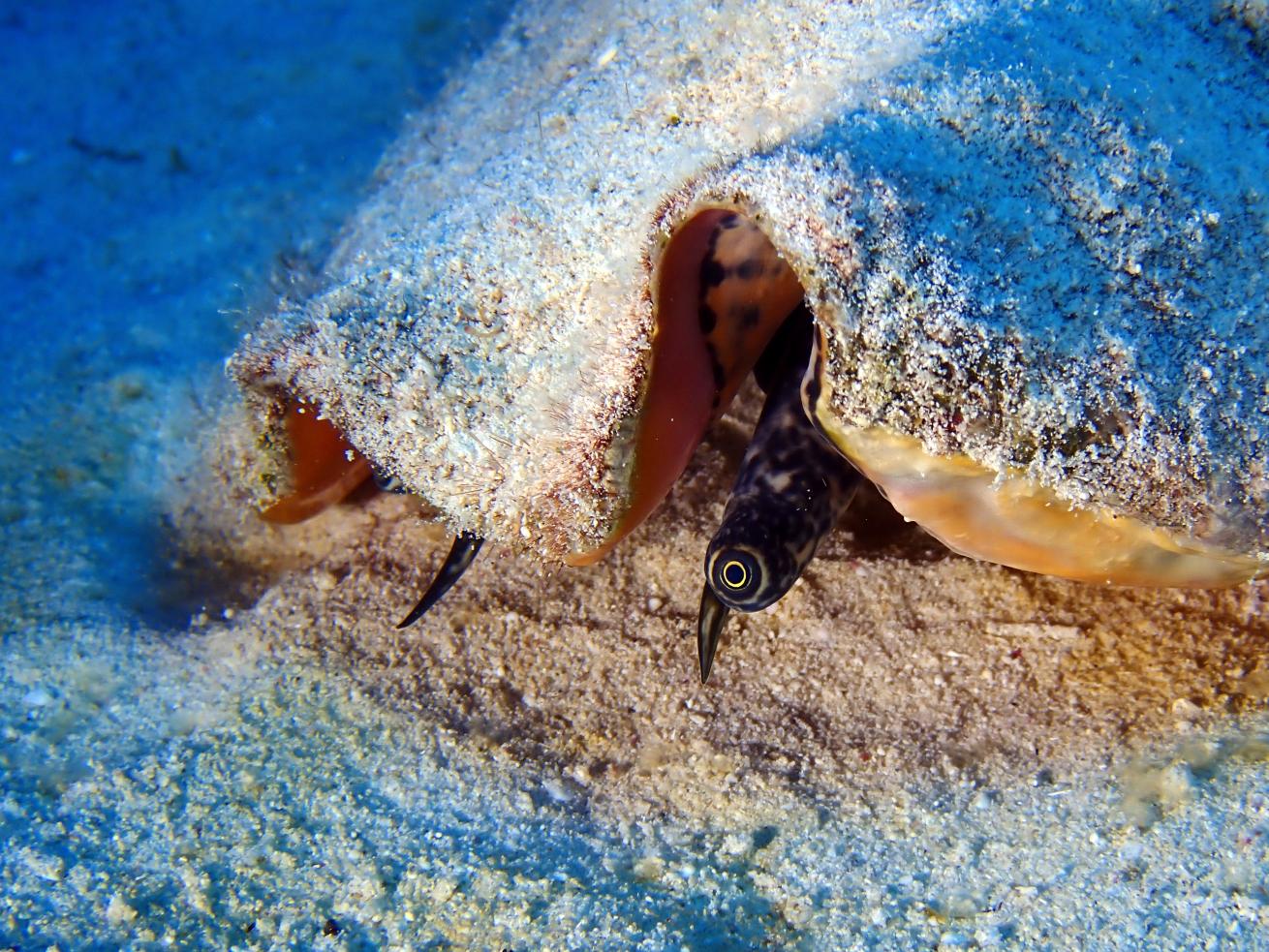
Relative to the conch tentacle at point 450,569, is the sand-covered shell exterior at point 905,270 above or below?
above

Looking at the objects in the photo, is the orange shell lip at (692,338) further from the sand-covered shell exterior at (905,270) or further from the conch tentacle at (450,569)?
the conch tentacle at (450,569)

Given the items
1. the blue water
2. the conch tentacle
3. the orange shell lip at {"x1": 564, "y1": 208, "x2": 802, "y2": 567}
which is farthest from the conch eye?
the blue water

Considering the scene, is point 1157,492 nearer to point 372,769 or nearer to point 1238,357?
point 1238,357

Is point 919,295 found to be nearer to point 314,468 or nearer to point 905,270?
point 905,270

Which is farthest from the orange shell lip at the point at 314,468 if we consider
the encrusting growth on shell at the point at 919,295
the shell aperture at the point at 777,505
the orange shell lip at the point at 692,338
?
the shell aperture at the point at 777,505

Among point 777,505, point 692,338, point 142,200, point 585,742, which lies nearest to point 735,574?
point 777,505

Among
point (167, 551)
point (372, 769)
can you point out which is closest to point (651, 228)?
point (372, 769)

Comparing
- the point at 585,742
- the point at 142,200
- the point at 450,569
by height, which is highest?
the point at 142,200
